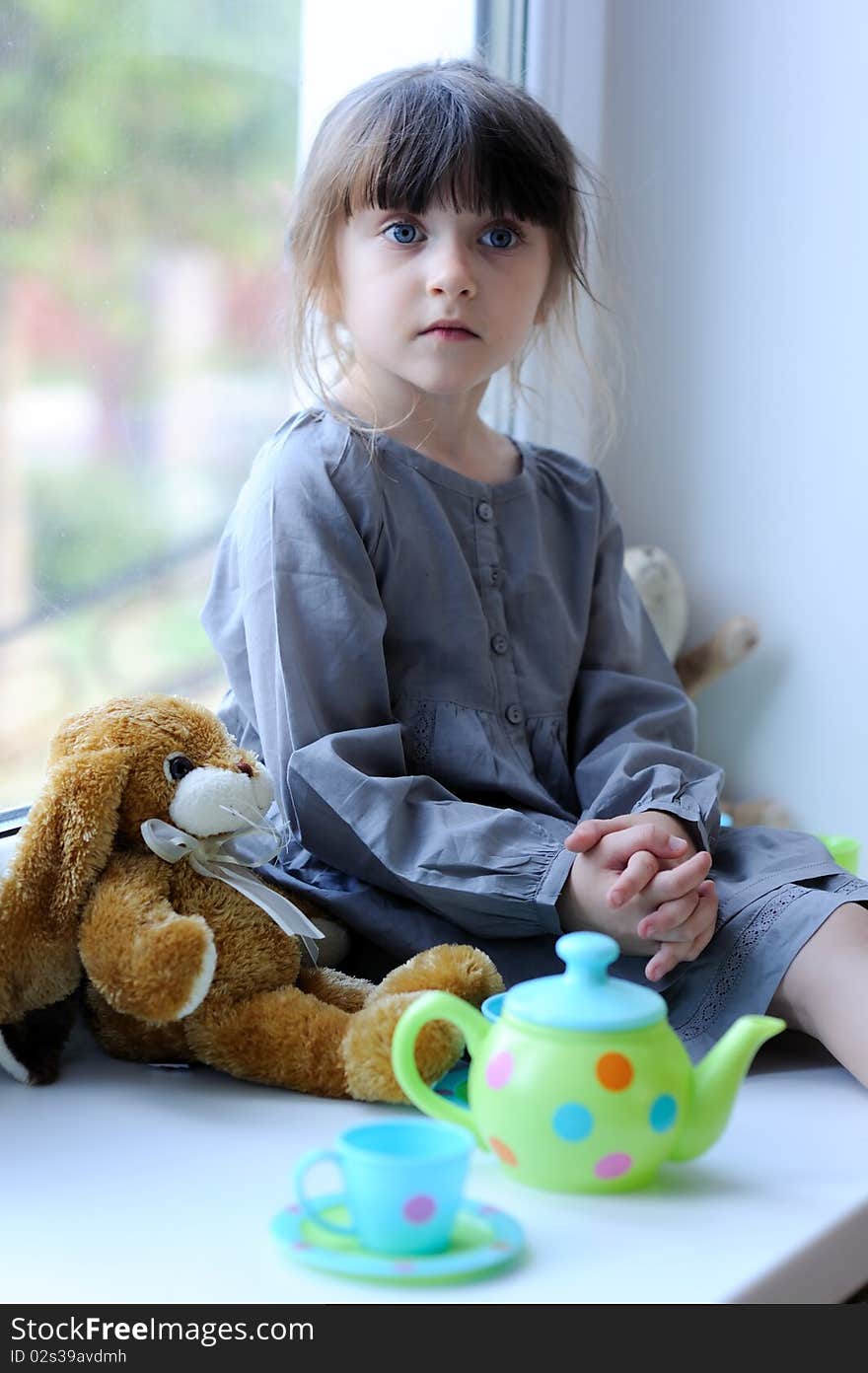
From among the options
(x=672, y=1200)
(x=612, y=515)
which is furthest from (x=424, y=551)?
(x=672, y=1200)

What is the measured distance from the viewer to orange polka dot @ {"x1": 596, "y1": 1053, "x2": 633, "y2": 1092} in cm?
73

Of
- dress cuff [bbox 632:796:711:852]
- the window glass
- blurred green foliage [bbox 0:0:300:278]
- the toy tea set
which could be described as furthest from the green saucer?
blurred green foliage [bbox 0:0:300:278]

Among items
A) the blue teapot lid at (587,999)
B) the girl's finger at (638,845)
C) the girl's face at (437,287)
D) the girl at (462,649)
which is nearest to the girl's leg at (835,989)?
the girl at (462,649)

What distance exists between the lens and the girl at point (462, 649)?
3.21 feet

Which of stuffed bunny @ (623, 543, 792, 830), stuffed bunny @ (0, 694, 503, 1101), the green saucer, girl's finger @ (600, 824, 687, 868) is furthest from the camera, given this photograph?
stuffed bunny @ (623, 543, 792, 830)

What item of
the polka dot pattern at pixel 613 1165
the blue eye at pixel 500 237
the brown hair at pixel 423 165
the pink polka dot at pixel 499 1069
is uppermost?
the brown hair at pixel 423 165

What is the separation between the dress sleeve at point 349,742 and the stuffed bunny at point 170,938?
6 centimetres

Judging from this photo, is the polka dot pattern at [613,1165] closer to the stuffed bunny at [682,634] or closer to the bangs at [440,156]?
the bangs at [440,156]

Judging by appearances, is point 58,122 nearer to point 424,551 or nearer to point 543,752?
point 424,551

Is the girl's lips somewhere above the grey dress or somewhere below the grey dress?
above

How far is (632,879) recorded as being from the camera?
0.94 metres

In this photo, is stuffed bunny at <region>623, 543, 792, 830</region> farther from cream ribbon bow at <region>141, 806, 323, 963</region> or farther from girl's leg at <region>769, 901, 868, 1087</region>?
cream ribbon bow at <region>141, 806, 323, 963</region>

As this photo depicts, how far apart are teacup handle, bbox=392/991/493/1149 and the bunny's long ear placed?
23 centimetres

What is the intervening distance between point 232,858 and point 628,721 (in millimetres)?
409
